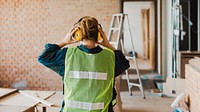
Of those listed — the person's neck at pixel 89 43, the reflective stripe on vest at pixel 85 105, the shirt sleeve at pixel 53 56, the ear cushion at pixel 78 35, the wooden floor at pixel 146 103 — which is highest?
the ear cushion at pixel 78 35

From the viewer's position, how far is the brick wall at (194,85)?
2928 millimetres

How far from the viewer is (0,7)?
6.52 meters

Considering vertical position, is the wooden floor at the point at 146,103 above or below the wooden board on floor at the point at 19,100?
below

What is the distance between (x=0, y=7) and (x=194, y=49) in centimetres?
471

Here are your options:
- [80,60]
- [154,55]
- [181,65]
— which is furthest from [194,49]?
[80,60]

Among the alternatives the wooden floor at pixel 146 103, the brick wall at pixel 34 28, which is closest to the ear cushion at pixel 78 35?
the wooden floor at pixel 146 103

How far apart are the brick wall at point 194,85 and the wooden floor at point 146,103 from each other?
1.32m

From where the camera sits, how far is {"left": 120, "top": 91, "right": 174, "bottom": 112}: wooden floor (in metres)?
4.74

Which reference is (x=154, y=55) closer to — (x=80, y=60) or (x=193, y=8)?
(x=193, y=8)

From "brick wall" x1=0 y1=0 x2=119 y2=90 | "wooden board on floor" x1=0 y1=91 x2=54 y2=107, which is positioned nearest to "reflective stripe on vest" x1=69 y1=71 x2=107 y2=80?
"wooden board on floor" x1=0 y1=91 x2=54 y2=107

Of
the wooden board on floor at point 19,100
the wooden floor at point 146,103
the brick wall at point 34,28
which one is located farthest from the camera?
the brick wall at point 34,28

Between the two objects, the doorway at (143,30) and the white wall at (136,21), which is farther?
the white wall at (136,21)

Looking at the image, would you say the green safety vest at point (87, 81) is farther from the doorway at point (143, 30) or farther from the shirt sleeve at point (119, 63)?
the doorway at point (143, 30)

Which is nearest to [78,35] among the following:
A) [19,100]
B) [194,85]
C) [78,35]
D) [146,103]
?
[78,35]
